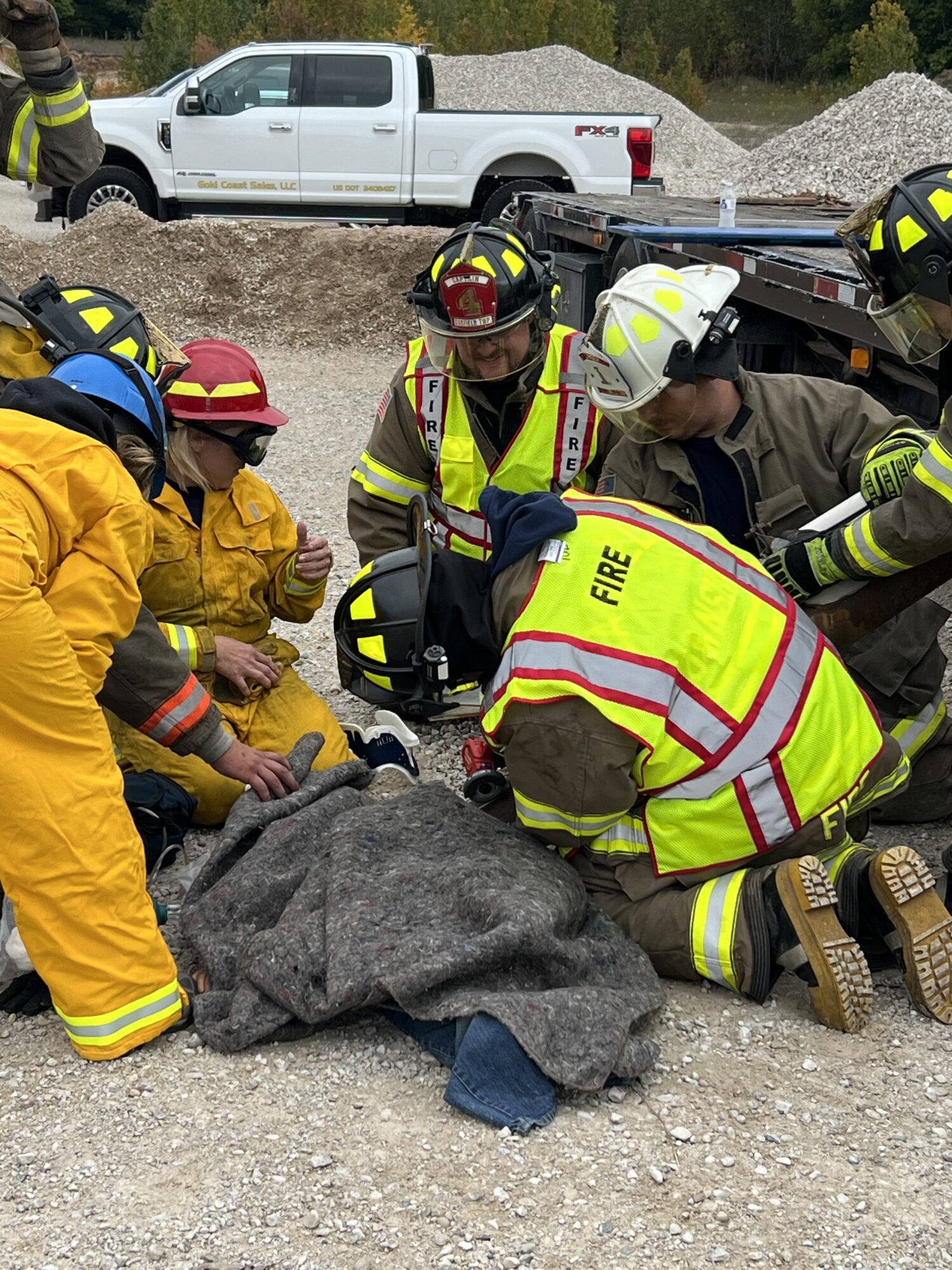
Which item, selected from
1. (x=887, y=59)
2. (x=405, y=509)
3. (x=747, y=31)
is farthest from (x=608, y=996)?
(x=747, y=31)

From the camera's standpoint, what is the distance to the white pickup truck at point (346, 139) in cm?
1370

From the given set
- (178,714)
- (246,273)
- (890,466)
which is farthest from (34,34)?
(246,273)

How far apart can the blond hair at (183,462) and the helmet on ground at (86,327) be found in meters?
0.17

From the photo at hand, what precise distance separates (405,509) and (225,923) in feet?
6.29

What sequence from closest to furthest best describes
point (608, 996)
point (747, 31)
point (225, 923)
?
point (608, 996)
point (225, 923)
point (747, 31)

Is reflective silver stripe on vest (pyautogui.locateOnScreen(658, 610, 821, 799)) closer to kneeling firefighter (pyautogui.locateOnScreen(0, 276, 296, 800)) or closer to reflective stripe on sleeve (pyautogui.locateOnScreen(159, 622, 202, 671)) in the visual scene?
kneeling firefighter (pyautogui.locateOnScreen(0, 276, 296, 800))

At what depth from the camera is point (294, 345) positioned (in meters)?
12.1

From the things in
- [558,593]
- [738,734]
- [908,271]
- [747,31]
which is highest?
[908,271]

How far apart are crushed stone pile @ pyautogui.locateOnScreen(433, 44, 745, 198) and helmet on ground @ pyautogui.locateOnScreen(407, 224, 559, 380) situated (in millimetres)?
18007

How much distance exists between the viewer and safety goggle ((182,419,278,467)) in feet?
13.3

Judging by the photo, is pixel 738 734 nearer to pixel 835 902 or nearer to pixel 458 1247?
pixel 835 902

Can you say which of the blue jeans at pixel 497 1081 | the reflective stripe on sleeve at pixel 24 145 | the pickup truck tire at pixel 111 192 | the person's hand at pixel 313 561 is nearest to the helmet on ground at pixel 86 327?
the person's hand at pixel 313 561

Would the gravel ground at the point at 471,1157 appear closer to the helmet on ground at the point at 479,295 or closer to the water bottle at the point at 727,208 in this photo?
the helmet on ground at the point at 479,295

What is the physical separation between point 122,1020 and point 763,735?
1504 mm
